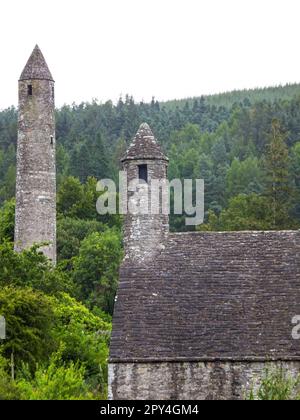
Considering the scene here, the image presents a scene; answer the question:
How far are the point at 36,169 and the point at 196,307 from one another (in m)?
32.2

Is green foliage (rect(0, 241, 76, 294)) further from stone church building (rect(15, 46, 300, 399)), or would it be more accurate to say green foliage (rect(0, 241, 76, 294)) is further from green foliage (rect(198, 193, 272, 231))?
green foliage (rect(198, 193, 272, 231))

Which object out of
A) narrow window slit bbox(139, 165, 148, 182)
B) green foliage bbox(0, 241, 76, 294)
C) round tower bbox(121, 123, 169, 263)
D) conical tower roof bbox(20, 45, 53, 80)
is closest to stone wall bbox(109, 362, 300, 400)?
round tower bbox(121, 123, 169, 263)

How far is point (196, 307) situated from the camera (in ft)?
108

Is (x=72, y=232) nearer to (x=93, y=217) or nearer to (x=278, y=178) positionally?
(x=93, y=217)

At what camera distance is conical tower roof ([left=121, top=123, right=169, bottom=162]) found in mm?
35406

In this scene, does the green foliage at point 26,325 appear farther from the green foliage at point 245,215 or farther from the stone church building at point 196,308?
the green foliage at point 245,215

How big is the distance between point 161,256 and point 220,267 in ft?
6.05

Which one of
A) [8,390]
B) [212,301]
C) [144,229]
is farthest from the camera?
[144,229]

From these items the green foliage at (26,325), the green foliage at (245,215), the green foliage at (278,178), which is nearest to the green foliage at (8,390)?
the green foliage at (26,325)

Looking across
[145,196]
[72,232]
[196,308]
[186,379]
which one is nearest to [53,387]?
[186,379]

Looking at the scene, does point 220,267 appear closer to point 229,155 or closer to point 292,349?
point 292,349
